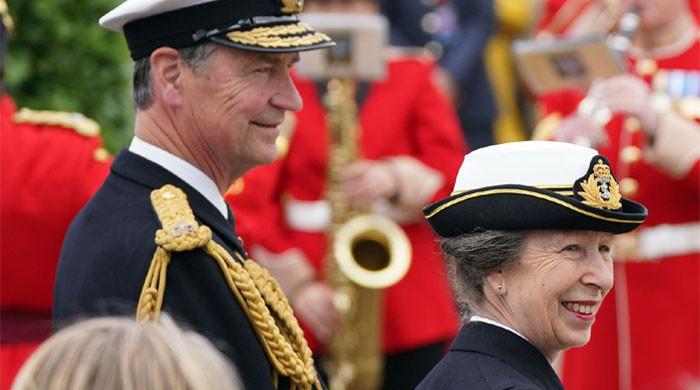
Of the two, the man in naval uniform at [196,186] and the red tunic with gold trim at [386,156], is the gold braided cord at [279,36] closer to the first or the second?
the man in naval uniform at [196,186]

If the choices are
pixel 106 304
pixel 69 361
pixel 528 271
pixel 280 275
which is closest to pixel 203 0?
pixel 106 304

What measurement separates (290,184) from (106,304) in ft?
11.2

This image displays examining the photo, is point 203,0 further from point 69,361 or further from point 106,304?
point 69,361

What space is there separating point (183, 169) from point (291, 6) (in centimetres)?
50

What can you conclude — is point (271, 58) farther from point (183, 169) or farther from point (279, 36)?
point (183, 169)

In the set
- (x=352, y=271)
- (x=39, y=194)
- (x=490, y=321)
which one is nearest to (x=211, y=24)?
(x=490, y=321)

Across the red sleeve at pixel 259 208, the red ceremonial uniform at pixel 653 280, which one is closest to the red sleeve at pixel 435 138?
the red sleeve at pixel 259 208

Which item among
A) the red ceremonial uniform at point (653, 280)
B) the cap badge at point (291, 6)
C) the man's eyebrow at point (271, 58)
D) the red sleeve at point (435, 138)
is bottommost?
the red ceremonial uniform at point (653, 280)

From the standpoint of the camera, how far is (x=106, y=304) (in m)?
3.70

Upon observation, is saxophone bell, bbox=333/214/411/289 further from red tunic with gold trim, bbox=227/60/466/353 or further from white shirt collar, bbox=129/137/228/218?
white shirt collar, bbox=129/137/228/218

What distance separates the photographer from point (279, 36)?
13.1 ft

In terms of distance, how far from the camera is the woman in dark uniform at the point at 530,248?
354 centimetres

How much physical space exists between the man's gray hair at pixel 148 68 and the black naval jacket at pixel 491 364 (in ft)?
3.07

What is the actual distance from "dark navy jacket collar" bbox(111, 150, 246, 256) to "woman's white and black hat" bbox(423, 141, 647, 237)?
0.54 meters
